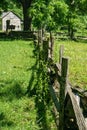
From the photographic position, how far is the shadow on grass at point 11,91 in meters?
11.0

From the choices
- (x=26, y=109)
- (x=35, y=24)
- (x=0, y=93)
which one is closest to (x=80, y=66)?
(x=0, y=93)

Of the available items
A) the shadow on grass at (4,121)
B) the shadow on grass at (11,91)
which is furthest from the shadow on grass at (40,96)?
the shadow on grass at (4,121)

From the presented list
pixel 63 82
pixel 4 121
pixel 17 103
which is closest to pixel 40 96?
pixel 17 103

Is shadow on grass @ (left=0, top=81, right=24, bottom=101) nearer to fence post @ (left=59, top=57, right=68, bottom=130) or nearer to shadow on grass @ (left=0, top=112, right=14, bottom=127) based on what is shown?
shadow on grass @ (left=0, top=112, right=14, bottom=127)

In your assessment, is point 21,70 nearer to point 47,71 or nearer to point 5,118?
point 47,71

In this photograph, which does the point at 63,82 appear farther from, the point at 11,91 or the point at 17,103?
the point at 11,91

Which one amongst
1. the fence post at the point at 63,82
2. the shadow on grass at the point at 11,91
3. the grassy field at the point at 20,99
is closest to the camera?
the fence post at the point at 63,82

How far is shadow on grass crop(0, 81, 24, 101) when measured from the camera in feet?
36.1

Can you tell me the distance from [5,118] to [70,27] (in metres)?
31.2

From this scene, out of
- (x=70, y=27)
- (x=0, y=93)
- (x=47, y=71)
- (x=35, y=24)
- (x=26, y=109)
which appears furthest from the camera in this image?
(x=70, y=27)

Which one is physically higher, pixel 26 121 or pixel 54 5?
pixel 54 5

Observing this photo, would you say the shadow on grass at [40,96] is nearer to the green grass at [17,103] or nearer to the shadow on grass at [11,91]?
the green grass at [17,103]

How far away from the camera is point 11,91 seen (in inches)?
459

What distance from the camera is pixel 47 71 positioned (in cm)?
1220
